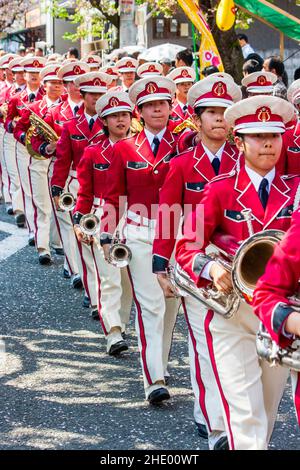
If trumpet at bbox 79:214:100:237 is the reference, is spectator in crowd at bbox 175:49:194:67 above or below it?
above

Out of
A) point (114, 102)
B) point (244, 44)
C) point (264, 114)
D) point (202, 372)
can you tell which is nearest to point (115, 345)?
point (114, 102)

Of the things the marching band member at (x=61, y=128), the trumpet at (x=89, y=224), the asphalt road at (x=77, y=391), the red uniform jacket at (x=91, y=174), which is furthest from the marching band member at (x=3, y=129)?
the trumpet at (x=89, y=224)

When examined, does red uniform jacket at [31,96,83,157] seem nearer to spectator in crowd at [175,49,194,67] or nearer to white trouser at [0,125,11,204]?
spectator in crowd at [175,49,194,67]

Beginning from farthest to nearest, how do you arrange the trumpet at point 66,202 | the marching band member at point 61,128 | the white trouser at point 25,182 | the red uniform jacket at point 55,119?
the white trouser at point 25,182 → the red uniform jacket at point 55,119 → the marching band member at point 61,128 → the trumpet at point 66,202

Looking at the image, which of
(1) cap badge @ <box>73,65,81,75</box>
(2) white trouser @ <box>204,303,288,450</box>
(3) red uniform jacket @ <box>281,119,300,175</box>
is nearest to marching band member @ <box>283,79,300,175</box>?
(3) red uniform jacket @ <box>281,119,300,175</box>

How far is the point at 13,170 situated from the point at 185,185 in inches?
360

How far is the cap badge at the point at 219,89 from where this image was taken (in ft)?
19.1

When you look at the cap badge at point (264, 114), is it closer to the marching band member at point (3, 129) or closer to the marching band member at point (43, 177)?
the marching band member at point (43, 177)

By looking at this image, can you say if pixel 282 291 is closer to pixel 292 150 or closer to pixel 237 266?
pixel 237 266

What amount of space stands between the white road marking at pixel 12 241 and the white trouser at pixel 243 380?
712 cm

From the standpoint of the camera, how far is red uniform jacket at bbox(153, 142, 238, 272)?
5684 mm

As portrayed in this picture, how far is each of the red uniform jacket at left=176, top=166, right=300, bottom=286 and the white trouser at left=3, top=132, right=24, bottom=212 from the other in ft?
31.6

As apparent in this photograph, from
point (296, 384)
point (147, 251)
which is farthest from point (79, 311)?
point (296, 384)

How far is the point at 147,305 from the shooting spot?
6520 mm
